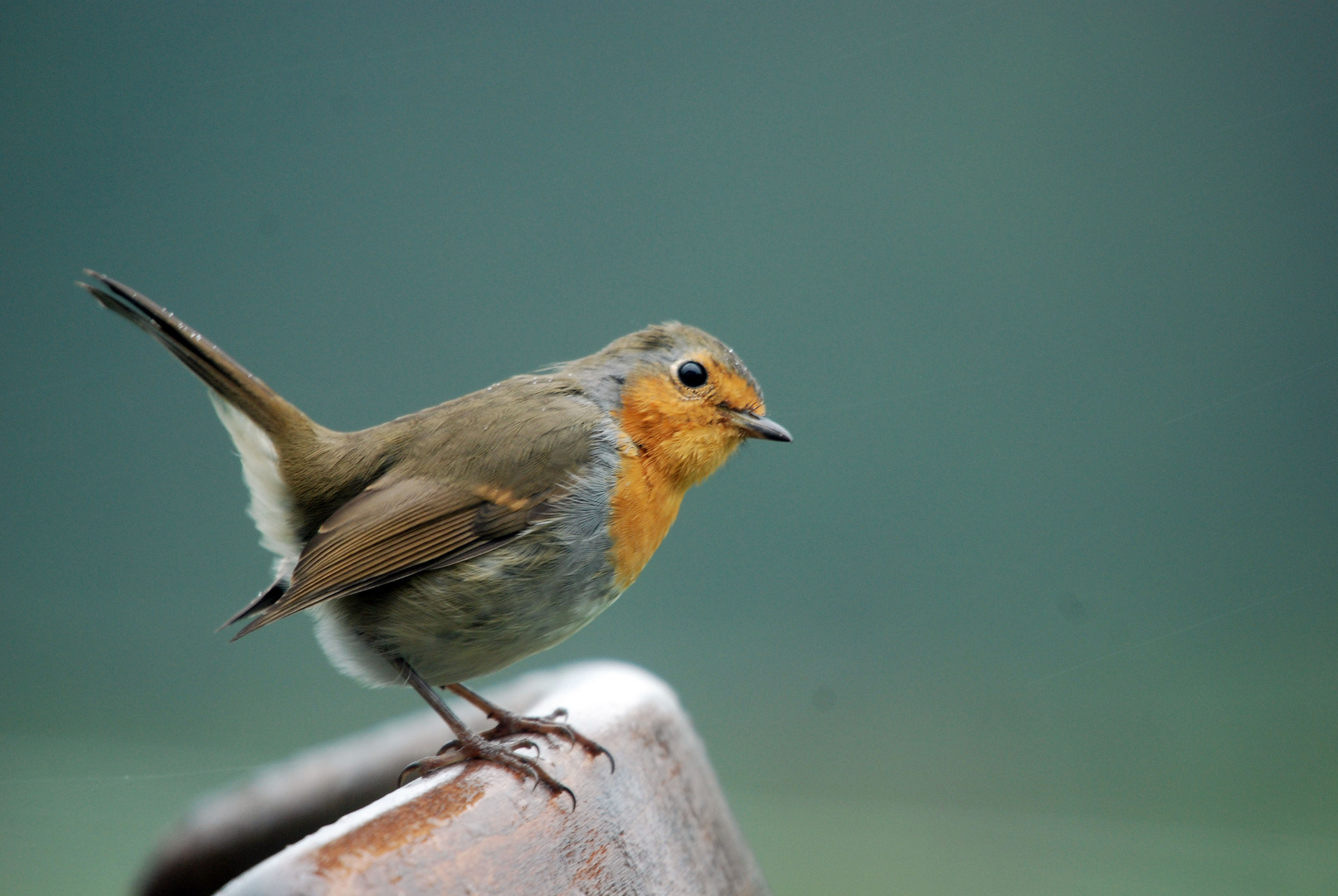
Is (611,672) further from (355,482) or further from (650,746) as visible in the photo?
(355,482)

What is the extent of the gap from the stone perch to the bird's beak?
0.54 metres

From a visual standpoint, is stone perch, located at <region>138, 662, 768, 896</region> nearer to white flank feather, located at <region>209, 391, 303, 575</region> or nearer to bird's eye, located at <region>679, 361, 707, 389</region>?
white flank feather, located at <region>209, 391, 303, 575</region>

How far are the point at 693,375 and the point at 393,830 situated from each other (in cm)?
122

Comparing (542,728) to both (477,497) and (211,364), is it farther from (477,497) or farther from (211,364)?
(211,364)

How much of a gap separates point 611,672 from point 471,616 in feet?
0.90

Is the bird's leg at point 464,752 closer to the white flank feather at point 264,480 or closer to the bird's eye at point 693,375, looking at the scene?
the white flank feather at point 264,480

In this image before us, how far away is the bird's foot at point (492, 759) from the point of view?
1312mm

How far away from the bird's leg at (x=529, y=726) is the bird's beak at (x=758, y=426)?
698mm

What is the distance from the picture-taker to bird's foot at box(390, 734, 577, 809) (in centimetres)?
131

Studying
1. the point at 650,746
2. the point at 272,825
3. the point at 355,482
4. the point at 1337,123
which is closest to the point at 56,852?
the point at 272,825

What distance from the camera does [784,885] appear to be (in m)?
3.50

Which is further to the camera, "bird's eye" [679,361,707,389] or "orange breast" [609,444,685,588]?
"bird's eye" [679,361,707,389]

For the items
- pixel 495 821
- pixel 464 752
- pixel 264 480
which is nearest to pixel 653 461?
pixel 464 752

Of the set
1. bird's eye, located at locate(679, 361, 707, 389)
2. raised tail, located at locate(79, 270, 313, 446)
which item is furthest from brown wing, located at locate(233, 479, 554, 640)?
bird's eye, located at locate(679, 361, 707, 389)
